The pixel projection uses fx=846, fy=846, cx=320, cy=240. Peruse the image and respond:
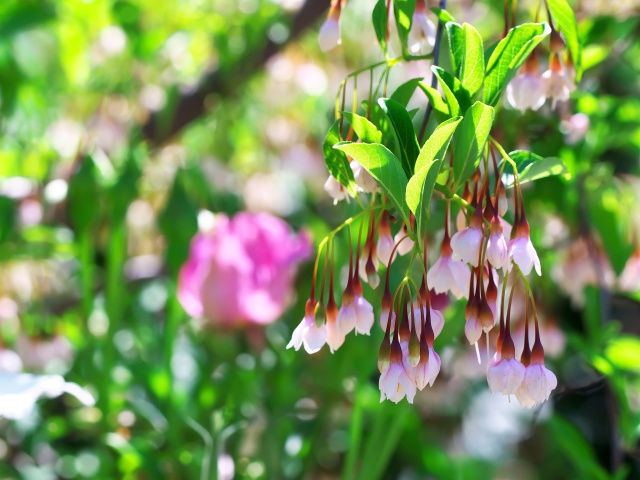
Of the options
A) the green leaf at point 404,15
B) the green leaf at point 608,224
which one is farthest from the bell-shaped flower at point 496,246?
the green leaf at point 608,224

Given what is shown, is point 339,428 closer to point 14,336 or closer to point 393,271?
point 14,336

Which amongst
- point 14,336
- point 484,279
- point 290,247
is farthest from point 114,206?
point 484,279

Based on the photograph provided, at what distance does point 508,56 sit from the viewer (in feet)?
1.19

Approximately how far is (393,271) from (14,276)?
0.58 m

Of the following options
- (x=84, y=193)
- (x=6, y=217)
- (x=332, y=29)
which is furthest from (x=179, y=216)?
(x=332, y=29)

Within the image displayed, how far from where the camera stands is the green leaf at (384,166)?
32cm

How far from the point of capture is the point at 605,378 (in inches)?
29.2

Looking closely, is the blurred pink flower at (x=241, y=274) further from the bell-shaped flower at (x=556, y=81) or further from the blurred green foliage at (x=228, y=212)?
the bell-shaped flower at (x=556, y=81)

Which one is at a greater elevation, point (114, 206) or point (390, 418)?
point (114, 206)

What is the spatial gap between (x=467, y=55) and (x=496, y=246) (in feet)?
0.27

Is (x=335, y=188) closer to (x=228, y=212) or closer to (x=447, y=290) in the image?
(x=447, y=290)

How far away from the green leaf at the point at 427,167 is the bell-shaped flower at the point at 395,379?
57mm

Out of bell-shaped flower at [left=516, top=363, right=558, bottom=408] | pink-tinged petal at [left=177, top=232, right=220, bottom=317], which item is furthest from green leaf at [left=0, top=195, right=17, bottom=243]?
bell-shaped flower at [left=516, top=363, right=558, bottom=408]

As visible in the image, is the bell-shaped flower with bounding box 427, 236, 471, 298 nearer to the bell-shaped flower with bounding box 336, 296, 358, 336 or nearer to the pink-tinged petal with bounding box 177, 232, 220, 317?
the bell-shaped flower with bounding box 336, 296, 358, 336
